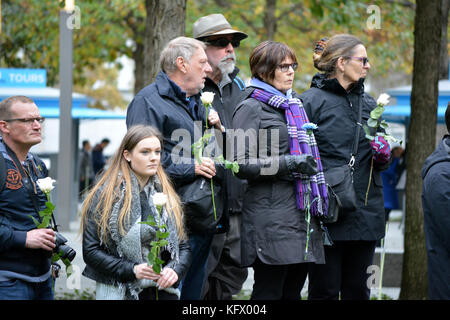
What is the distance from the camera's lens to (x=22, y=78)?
14.2 m

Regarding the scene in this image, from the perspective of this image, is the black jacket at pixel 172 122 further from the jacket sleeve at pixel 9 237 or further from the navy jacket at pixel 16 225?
the jacket sleeve at pixel 9 237

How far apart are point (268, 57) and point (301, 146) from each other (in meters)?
0.61

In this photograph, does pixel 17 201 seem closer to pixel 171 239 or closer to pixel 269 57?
pixel 171 239

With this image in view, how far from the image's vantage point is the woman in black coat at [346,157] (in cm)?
471

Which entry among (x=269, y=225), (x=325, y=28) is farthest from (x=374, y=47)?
(x=269, y=225)

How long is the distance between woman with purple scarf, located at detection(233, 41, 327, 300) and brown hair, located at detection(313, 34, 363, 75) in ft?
1.59

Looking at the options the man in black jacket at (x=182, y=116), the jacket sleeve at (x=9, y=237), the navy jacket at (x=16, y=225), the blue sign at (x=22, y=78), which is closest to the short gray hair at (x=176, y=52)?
the man in black jacket at (x=182, y=116)

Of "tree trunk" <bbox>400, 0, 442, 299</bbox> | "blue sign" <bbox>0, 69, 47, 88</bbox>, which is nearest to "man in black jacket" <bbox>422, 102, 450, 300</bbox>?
"tree trunk" <bbox>400, 0, 442, 299</bbox>

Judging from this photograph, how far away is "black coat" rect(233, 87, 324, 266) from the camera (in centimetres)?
427

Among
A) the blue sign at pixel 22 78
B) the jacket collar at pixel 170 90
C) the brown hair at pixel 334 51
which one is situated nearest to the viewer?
the jacket collar at pixel 170 90

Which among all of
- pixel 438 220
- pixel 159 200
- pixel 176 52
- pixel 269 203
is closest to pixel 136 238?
pixel 159 200

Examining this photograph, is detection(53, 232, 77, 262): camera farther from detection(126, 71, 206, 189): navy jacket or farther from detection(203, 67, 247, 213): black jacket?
detection(203, 67, 247, 213): black jacket

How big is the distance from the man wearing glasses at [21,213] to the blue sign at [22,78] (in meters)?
10.0

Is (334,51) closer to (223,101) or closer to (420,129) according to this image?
(223,101)
